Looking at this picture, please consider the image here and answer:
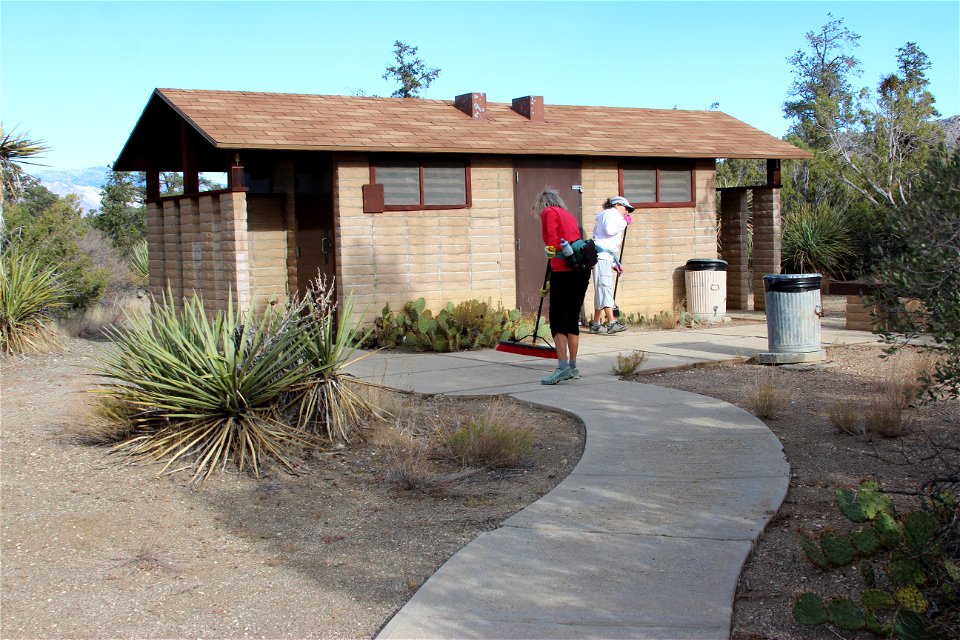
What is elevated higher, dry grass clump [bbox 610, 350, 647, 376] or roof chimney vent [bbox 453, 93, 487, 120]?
roof chimney vent [bbox 453, 93, 487, 120]

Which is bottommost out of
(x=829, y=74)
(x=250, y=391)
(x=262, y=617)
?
(x=262, y=617)

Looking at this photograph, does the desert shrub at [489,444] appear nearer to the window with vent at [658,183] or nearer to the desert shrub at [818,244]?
the window with vent at [658,183]

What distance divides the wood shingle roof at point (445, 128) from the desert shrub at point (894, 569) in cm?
940

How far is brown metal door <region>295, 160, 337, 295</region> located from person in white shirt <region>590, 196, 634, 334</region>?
3.68m

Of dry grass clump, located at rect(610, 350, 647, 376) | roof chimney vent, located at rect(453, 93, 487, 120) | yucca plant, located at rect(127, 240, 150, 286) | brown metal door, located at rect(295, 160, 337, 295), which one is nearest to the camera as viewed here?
dry grass clump, located at rect(610, 350, 647, 376)

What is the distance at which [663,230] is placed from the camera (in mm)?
16359

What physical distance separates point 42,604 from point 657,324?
11691 millimetres

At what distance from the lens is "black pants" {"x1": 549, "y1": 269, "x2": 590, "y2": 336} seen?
Answer: 9563mm

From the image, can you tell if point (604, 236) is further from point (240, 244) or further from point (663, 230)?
point (240, 244)

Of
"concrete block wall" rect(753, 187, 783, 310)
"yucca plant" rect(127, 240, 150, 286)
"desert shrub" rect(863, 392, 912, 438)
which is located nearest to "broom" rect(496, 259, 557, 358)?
"desert shrub" rect(863, 392, 912, 438)

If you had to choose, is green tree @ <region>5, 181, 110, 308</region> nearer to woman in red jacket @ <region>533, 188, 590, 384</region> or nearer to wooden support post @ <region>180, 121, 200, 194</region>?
wooden support post @ <region>180, 121, 200, 194</region>

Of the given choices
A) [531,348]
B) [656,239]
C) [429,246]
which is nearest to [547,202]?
[531,348]

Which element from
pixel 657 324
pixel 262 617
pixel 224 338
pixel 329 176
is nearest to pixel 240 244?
pixel 329 176

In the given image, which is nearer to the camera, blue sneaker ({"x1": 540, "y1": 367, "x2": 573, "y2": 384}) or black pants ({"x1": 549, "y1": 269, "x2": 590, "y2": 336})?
black pants ({"x1": 549, "y1": 269, "x2": 590, "y2": 336})
